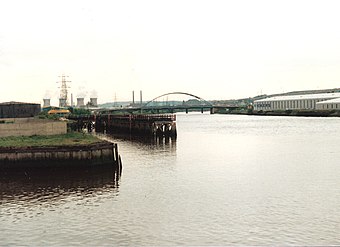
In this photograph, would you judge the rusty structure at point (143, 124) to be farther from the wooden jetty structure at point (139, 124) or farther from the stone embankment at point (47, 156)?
the stone embankment at point (47, 156)

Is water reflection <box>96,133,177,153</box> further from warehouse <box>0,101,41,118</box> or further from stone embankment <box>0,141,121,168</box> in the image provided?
stone embankment <box>0,141,121,168</box>

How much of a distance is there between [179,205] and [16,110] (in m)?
62.8

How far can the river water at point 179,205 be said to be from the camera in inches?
753

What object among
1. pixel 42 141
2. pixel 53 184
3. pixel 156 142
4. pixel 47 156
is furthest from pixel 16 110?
pixel 53 184

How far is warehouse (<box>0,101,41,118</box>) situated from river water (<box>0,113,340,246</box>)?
44792mm

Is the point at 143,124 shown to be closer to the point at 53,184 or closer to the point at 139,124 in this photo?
the point at 139,124

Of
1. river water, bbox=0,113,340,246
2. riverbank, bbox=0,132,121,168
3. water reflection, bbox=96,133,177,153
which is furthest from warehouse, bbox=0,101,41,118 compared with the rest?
riverbank, bbox=0,132,121,168

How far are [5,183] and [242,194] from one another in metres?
15.5

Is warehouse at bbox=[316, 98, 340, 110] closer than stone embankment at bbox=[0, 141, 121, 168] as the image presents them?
No

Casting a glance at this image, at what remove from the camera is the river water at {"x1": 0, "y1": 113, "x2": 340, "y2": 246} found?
1912 centimetres

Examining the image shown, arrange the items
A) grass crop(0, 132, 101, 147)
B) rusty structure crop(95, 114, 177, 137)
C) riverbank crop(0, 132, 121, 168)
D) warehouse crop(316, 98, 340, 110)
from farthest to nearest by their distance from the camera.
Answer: warehouse crop(316, 98, 340, 110)
rusty structure crop(95, 114, 177, 137)
grass crop(0, 132, 101, 147)
riverbank crop(0, 132, 121, 168)

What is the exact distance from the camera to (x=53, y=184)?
30.5 meters

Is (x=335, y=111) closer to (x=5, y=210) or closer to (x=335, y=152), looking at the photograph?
(x=335, y=152)

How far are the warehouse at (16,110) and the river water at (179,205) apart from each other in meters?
44.8
